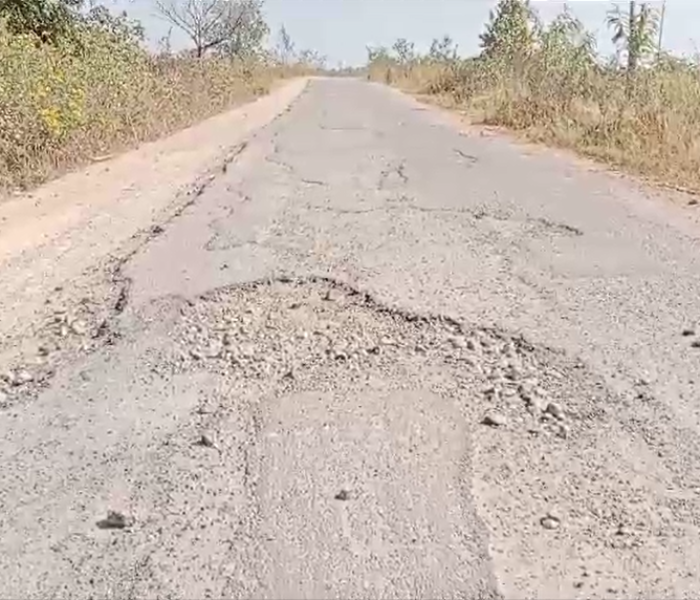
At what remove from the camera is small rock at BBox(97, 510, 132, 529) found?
2.49 metres

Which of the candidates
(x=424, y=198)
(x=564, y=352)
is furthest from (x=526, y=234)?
(x=564, y=352)

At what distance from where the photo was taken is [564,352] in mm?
3732

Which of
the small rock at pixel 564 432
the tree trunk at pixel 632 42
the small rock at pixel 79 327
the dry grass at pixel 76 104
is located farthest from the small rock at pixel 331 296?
the tree trunk at pixel 632 42

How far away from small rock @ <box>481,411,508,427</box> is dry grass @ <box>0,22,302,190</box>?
21.6 ft

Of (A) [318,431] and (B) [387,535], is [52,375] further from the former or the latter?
(B) [387,535]

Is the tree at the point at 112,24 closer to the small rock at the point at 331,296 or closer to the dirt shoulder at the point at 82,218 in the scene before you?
the dirt shoulder at the point at 82,218

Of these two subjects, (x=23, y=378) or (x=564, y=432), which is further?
(x=23, y=378)

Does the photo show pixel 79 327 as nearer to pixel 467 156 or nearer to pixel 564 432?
pixel 564 432

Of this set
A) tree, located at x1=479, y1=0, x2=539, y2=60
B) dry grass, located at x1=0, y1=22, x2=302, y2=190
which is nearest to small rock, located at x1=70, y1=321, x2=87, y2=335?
dry grass, located at x1=0, y1=22, x2=302, y2=190

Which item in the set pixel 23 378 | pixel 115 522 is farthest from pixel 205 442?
pixel 23 378

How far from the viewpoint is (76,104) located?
10.9m

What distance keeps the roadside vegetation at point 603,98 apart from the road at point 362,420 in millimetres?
4155

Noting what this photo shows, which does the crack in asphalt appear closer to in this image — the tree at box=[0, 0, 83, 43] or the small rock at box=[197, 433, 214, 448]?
the tree at box=[0, 0, 83, 43]

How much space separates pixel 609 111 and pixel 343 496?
10.6m
